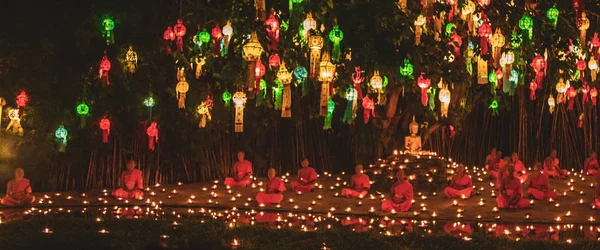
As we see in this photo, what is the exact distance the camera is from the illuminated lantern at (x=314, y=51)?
8742mm

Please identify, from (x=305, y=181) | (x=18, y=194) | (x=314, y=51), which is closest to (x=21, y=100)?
(x=18, y=194)

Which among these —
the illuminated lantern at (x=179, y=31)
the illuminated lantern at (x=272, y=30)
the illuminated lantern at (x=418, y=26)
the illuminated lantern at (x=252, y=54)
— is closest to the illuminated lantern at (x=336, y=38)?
the illuminated lantern at (x=272, y=30)

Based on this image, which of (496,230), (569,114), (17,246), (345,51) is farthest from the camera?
(569,114)

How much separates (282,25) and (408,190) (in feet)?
8.29

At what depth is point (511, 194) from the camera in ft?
33.6

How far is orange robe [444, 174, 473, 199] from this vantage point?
11.2m

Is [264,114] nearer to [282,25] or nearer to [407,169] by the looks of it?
[407,169]

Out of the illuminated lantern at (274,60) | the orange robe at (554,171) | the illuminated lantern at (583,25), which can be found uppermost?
the illuminated lantern at (583,25)

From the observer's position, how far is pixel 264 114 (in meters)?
13.7

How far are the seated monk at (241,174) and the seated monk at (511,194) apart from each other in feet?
13.7

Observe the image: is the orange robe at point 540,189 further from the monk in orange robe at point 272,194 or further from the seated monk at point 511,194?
the monk in orange robe at point 272,194

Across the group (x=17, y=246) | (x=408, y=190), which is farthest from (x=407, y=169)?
(x=17, y=246)

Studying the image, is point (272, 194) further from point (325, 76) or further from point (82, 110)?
point (82, 110)

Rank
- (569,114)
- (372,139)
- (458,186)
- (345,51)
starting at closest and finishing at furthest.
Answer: (345,51) → (458,186) → (372,139) → (569,114)
